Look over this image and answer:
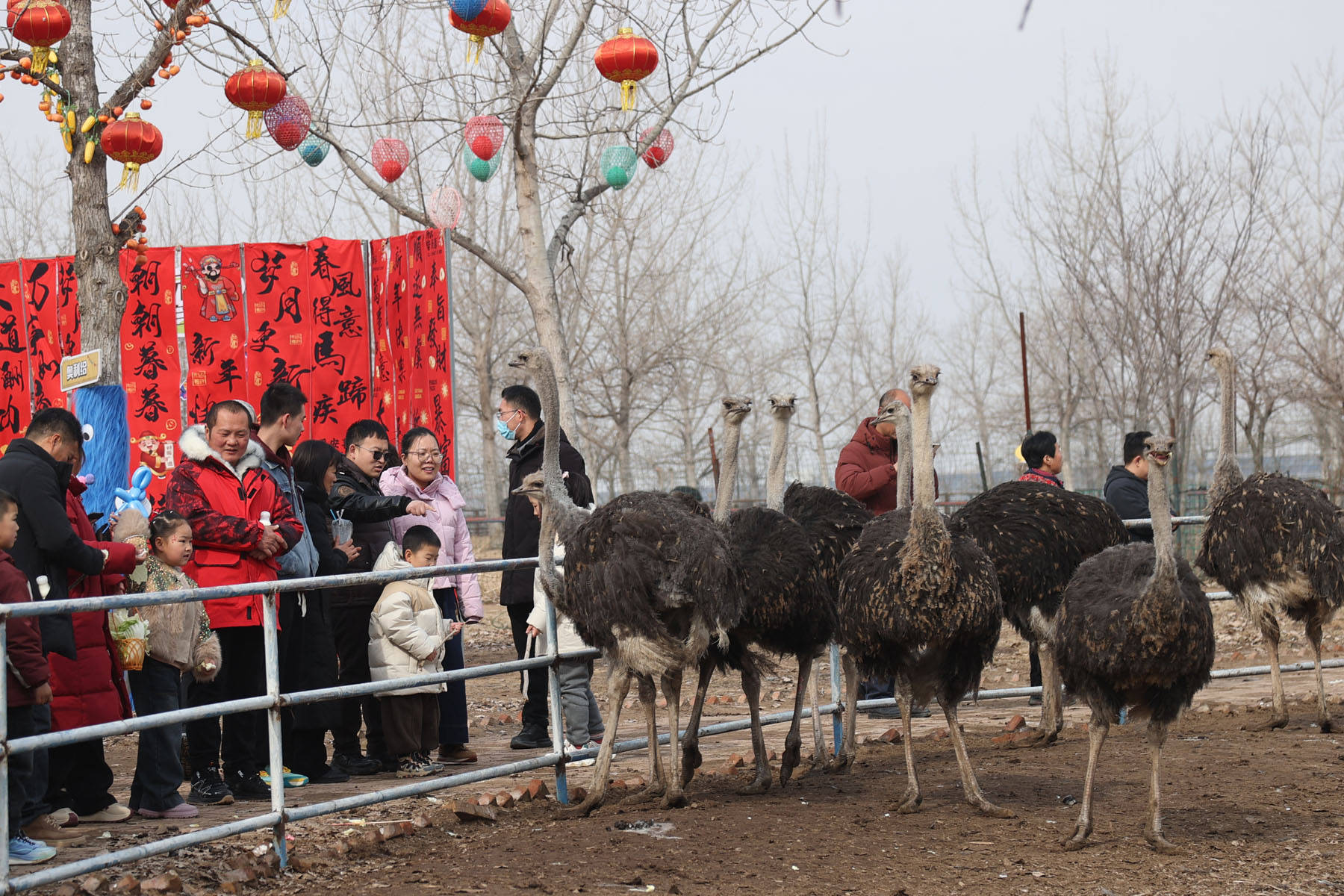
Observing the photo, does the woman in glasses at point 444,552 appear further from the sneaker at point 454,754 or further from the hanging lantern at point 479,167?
the hanging lantern at point 479,167

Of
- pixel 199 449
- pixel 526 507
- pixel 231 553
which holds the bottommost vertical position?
pixel 231 553

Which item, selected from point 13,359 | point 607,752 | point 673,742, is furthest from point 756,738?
point 13,359

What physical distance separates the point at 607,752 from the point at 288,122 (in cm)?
605

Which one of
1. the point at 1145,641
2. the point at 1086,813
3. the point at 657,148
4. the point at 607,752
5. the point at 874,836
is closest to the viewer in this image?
the point at 1145,641

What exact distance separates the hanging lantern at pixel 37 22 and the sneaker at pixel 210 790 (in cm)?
411

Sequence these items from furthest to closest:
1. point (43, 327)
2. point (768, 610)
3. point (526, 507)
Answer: point (43, 327), point (526, 507), point (768, 610)

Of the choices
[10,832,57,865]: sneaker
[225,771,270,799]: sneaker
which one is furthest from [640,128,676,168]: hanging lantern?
[10,832,57,865]: sneaker

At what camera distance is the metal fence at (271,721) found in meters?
3.90

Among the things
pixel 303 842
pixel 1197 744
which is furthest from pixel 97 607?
pixel 1197 744

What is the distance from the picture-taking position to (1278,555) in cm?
736

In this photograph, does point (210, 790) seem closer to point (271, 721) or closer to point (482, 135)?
point (271, 721)

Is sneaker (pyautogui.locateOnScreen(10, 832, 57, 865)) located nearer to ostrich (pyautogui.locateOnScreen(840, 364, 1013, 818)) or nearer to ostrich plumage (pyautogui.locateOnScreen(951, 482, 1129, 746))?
ostrich (pyautogui.locateOnScreen(840, 364, 1013, 818))

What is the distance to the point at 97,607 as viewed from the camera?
4.11 meters

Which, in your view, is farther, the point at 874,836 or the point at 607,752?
the point at 607,752
